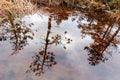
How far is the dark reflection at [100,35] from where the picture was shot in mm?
6407

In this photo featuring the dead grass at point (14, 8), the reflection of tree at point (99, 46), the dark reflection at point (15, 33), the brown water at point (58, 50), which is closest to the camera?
the brown water at point (58, 50)

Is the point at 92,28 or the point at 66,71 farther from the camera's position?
the point at 92,28

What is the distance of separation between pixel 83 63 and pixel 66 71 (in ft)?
2.30

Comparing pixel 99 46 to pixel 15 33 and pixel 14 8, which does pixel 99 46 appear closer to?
pixel 15 33

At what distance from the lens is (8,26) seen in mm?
7312

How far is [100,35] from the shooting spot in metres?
7.64

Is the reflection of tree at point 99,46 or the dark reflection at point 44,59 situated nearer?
the dark reflection at point 44,59

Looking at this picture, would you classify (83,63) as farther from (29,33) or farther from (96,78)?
(29,33)

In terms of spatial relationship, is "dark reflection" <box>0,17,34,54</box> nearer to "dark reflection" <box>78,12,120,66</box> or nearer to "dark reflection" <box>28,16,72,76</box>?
"dark reflection" <box>28,16,72,76</box>

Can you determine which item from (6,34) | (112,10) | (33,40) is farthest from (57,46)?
(112,10)

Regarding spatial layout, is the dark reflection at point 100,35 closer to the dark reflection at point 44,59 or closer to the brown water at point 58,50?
the brown water at point 58,50

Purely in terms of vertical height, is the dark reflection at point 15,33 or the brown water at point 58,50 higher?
the dark reflection at point 15,33

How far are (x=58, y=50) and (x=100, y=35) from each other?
1944mm

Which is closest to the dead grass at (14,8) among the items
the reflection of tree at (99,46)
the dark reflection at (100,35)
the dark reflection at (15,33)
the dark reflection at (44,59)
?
the dark reflection at (15,33)
